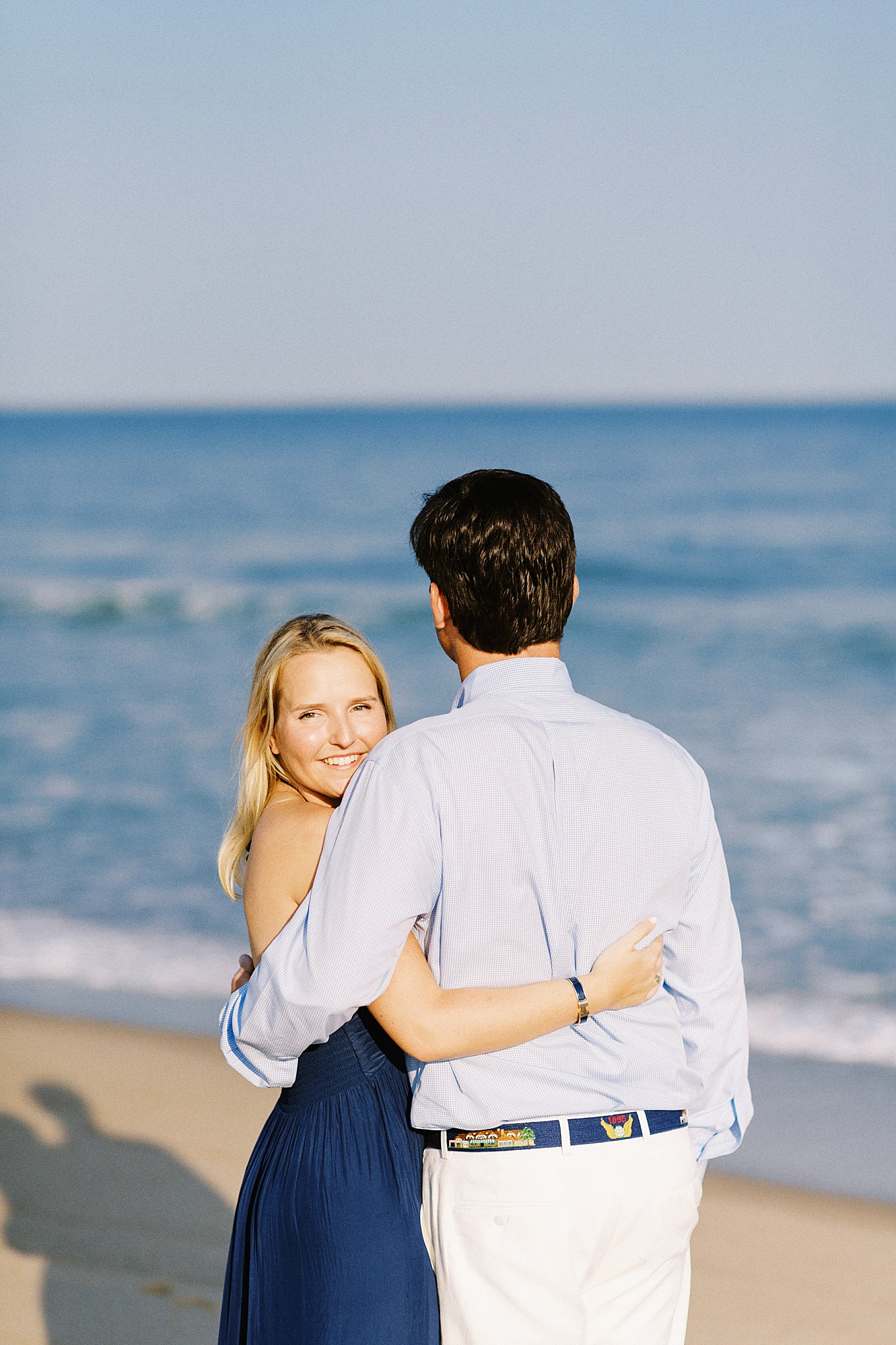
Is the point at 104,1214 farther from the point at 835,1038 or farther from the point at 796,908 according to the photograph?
the point at 796,908

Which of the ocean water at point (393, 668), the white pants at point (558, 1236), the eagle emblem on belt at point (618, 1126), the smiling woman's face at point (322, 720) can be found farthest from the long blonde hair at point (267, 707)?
the ocean water at point (393, 668)

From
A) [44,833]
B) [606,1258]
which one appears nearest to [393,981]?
[606,1258]

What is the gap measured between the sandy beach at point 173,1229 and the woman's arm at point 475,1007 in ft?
7.00

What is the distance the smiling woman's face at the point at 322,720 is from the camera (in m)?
2.29

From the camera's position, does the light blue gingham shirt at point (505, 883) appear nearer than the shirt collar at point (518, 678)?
Yes

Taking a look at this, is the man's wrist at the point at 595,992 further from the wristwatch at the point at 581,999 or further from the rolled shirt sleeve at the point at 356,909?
the rolled shirt sleeve at the point at 356,909

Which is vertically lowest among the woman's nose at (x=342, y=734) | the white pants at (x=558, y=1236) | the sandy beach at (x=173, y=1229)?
the sandy beach at (x=173, y=1229)

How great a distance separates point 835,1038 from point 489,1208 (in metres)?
4.20

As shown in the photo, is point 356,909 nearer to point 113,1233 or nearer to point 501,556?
point 501,556

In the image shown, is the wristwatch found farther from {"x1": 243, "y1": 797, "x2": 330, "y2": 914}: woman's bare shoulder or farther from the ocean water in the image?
the ocean water

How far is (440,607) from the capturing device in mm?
1887

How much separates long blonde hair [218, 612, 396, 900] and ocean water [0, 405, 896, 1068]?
91 centimetres

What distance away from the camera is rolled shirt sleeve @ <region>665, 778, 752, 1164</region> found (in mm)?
1969

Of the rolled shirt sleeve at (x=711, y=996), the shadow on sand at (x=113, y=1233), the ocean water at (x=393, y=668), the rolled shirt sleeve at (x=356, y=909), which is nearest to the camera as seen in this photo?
the rolled shirt sleeve at (x=356, y=909)
